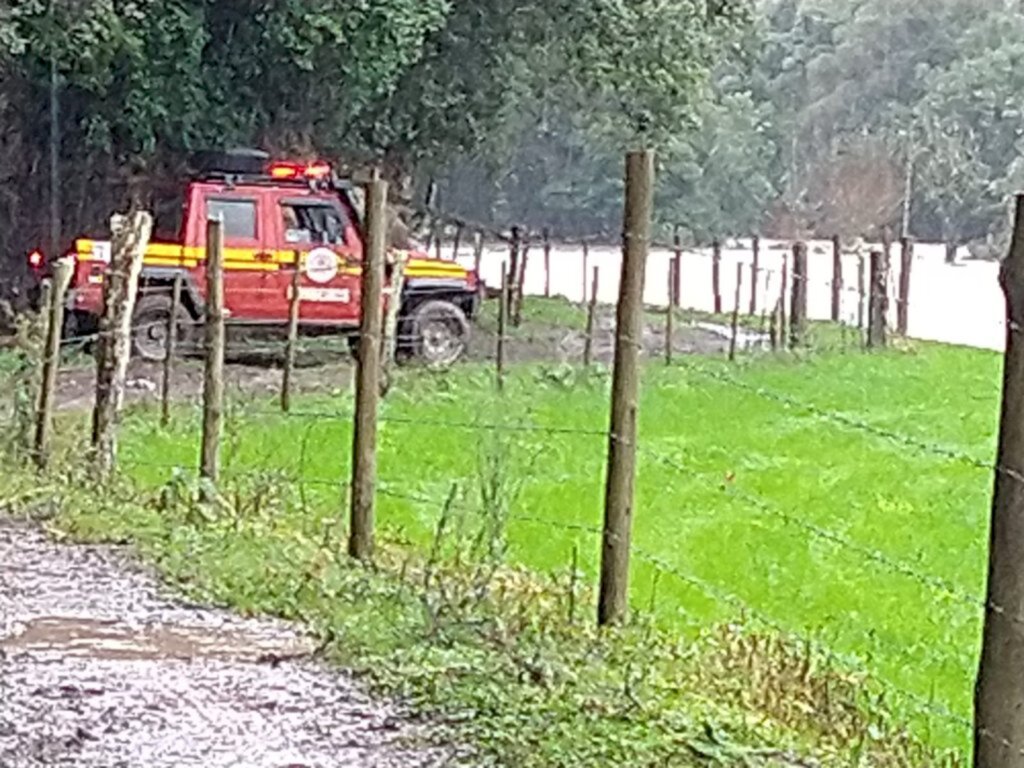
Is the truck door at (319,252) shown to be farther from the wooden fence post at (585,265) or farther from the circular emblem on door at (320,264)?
the wooden fence post at (585,265)

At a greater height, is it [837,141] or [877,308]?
[837,141]

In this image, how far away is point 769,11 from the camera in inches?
2281

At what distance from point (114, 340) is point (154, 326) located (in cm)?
980

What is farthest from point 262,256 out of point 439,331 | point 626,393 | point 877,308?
point 626,393

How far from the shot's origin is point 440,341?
76.5 ft

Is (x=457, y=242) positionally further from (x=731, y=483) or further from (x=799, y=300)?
(x=731, y=483)

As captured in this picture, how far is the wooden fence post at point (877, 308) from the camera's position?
27875mm

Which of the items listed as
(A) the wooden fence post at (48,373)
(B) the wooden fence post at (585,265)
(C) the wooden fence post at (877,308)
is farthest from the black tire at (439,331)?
(B) the wooden fence post at (585,265)

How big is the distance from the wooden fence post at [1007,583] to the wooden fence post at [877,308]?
23.6 m

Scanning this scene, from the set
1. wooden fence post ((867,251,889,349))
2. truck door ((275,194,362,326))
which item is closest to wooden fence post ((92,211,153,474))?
truck door ((275,194,362,326))

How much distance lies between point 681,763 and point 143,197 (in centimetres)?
2311

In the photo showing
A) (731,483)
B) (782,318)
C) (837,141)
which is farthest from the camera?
(837,141)

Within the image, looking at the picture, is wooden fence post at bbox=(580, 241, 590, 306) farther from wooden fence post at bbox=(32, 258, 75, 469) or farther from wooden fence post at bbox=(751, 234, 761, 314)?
wooden fence post at bbox=(32, 258, 75, 469)

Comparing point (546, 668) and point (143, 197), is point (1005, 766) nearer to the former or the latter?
point (546, 668)
